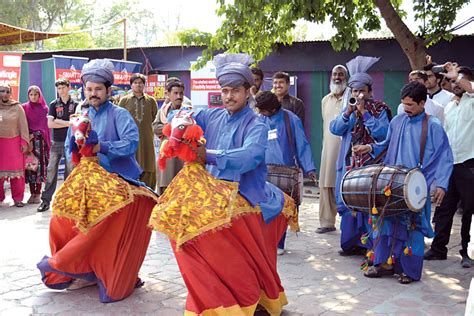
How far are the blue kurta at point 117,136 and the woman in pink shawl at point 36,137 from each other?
5.26 meters

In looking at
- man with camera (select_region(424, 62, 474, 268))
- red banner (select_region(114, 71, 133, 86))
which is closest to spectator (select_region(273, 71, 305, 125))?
man with camera (select_region(424, 62, 474, 268))

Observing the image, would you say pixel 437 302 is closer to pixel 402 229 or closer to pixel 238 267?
pixel 402 229

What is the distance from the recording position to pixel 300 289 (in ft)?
18.5

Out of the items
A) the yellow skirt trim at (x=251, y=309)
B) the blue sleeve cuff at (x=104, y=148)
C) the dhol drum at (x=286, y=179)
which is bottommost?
the yellow skirt trim at (x=251, y=309)

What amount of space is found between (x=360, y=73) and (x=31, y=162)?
5.98 metres

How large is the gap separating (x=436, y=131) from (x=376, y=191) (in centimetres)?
78

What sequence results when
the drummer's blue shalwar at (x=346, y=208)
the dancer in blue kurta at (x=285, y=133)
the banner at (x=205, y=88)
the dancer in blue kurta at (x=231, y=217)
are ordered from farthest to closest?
the banner at (x=205, y=88) < the dancer in blue kurta at (x=285, y=133) < the drummer's blue shalwar at (x=346, y=208) < the dancer in blue kurta at (x=231, y=217)

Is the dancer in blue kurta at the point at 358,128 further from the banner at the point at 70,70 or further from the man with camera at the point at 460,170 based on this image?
the banner at the point at 70,70

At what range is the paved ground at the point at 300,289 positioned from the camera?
5082mm

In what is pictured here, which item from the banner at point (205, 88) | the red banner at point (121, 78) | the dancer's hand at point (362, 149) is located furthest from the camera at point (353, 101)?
the red banner at point (121, 78)

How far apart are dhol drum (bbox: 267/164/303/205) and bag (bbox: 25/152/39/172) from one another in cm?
521

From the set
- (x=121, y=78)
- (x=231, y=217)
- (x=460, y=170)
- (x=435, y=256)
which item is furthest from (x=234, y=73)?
(x=121, y=78)

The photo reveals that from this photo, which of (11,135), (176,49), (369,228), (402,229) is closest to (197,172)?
(402,229)

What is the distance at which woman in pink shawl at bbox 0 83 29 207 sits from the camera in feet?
33.2
